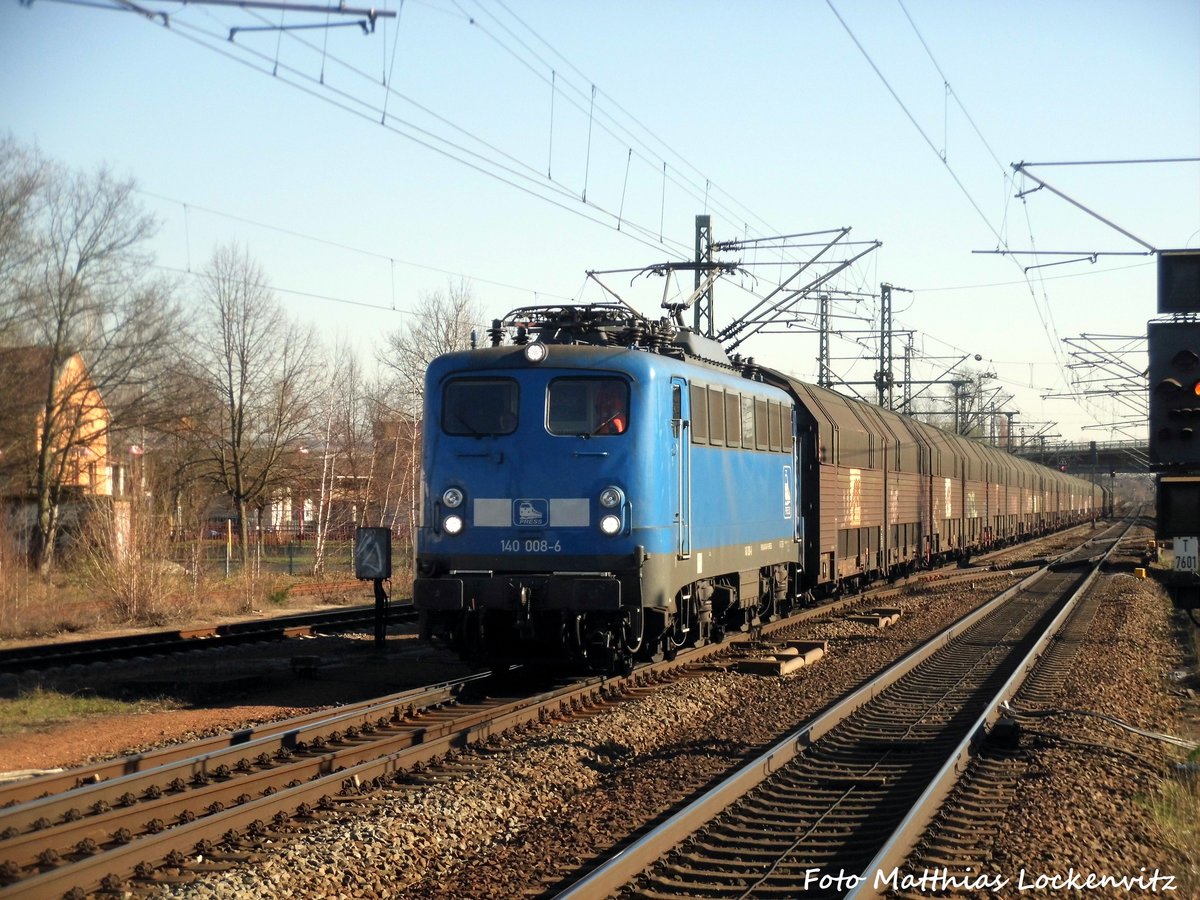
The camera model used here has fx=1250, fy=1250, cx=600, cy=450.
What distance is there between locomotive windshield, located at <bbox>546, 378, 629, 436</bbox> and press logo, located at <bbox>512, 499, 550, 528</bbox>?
0.73 meters

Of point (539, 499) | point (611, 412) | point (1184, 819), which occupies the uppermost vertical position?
point (611, 412)

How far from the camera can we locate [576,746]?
9.73 m

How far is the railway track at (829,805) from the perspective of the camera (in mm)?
6504

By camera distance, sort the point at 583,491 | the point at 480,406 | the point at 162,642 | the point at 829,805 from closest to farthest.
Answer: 1. the point at 829,805
2. the point at 583,491
3. the point at 480,406
4. the point at 162,642

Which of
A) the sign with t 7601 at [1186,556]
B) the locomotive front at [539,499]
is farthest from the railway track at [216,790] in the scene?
the sign with t 7601 at [1186,556]

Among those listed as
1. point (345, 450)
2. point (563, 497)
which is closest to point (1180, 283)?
point (563, 497)

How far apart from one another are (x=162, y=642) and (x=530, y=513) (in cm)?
783

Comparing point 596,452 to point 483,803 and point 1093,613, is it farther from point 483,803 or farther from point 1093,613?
point 1093,613

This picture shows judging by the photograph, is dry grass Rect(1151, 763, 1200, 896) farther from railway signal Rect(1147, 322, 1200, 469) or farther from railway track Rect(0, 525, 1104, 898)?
railway track Rect(0, 525, 1104, 898)

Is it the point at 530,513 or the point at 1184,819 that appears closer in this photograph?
the point at 1184,819

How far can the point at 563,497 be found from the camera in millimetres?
11945

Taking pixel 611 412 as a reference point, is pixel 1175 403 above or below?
below

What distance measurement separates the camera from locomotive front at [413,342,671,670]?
1171cm

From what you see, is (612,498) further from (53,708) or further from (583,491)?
(53,708)
